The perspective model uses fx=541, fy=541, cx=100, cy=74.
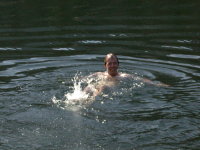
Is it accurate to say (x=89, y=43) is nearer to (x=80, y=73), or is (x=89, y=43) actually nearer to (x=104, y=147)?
(x=80, y=73)

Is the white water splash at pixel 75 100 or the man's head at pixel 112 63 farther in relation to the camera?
the man's head at pixel 112 63

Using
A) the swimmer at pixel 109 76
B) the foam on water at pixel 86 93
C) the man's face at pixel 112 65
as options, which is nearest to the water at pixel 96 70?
the foam on water at pixel 86 93

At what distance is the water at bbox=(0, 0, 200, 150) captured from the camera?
9500mm

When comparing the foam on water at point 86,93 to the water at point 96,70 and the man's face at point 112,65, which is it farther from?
the man's face at point 112,65

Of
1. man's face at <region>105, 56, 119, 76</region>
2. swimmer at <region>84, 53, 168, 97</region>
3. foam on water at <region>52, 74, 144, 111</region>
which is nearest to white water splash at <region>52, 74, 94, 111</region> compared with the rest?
foam on water at <region>52, 74, 144, 111</region>

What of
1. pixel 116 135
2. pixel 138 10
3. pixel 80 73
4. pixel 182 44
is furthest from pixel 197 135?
pixel 138 10

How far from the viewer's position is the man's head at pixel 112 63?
12952mm

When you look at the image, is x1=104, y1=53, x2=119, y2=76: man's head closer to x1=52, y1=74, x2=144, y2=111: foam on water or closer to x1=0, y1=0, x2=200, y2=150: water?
x1=52, y1=74, x2=144, y2=111: foam on water

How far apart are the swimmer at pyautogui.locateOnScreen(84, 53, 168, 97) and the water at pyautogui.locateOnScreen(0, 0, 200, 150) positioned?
0.25 m

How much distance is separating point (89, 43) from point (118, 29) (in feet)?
5.74

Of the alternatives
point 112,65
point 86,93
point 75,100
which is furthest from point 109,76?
point 75,100

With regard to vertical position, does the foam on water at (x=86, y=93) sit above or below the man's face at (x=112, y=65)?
below

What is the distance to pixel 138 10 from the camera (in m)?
20.7

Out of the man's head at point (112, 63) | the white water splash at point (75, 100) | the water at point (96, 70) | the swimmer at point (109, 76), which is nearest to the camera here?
the water at point (96, 70)
